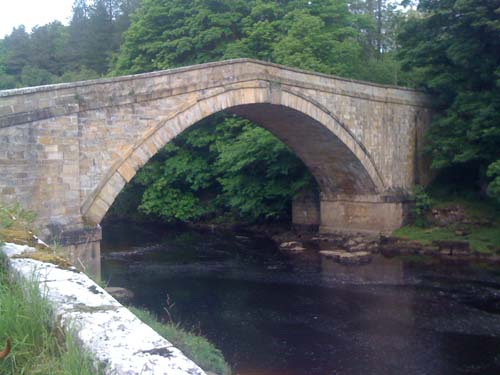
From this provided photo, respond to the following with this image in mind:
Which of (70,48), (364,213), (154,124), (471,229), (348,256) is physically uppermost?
(70,48)

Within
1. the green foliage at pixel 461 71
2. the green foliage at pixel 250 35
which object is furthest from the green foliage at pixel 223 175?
the green foliage at pixel 461 71

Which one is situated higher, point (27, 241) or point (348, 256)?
point (27, 241)

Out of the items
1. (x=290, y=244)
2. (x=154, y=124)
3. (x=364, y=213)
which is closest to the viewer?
(x=154, y=124)

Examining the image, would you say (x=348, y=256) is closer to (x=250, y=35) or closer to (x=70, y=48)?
(x=250, y=35)

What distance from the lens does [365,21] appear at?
2194 centimetres

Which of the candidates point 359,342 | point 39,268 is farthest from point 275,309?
point 39,268

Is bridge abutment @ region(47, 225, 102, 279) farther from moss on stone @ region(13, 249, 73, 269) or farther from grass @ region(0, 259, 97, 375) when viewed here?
grass @ region(0, 259, 97, 375)

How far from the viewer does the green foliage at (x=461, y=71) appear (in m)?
14.3

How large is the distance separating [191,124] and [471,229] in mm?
8772

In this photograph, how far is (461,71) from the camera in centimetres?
1590

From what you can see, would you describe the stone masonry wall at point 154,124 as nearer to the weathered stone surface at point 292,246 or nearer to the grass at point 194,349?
the weathered stone surface at point 292,246

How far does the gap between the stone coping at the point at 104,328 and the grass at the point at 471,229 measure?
45.2ft

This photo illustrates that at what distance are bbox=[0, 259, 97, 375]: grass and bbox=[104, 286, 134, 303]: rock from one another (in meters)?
8.10

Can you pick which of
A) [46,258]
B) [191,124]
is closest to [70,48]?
[191,124]
